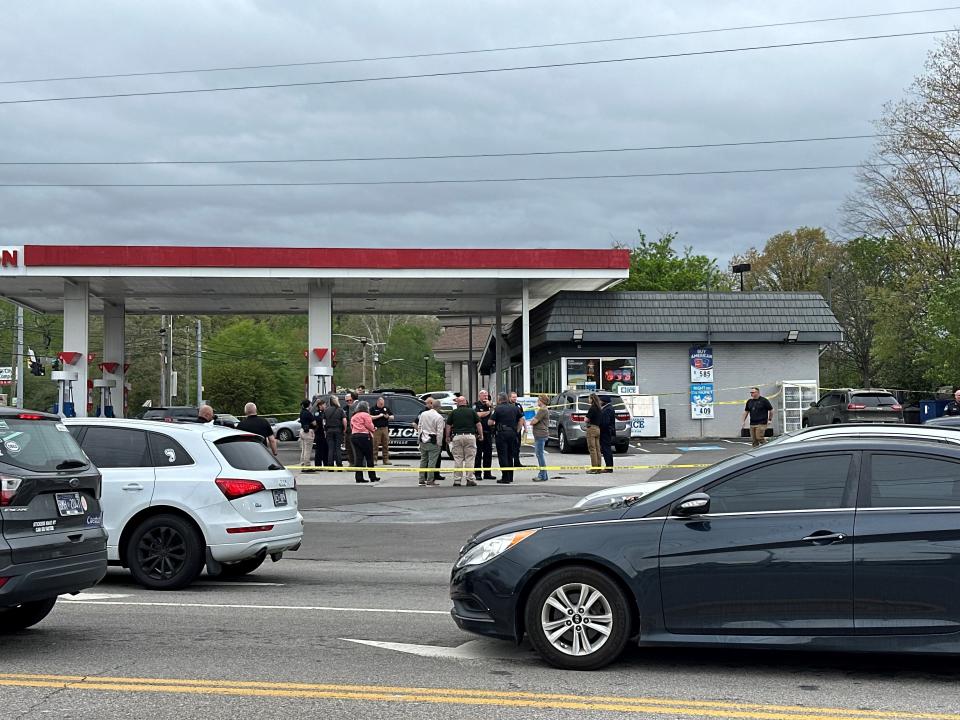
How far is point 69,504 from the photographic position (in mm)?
7570

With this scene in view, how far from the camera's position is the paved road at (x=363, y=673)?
6.03m

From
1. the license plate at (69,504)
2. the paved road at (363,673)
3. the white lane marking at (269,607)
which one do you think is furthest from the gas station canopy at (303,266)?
the license plate at (69,504)

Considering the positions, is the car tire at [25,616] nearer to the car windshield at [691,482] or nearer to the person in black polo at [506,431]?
the car windshield at [691,482]

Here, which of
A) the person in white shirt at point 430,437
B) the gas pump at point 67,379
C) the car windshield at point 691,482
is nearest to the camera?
the car windshield at point 691,482

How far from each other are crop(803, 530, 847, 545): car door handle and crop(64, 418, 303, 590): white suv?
5.84 m

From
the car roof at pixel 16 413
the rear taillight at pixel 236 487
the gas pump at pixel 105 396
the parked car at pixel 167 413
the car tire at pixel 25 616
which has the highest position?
the gas pump at pixel 105 396

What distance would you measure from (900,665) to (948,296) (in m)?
36.0

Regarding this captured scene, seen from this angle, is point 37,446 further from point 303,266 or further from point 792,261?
point 792,261

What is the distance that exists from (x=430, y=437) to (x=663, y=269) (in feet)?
154

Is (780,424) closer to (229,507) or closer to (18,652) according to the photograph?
(229,507)

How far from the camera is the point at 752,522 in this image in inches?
264

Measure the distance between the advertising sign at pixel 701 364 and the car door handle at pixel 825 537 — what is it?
3071 centimetres

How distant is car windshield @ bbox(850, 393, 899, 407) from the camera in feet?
115

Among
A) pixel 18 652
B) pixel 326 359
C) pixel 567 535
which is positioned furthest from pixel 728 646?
pixel 326 359
